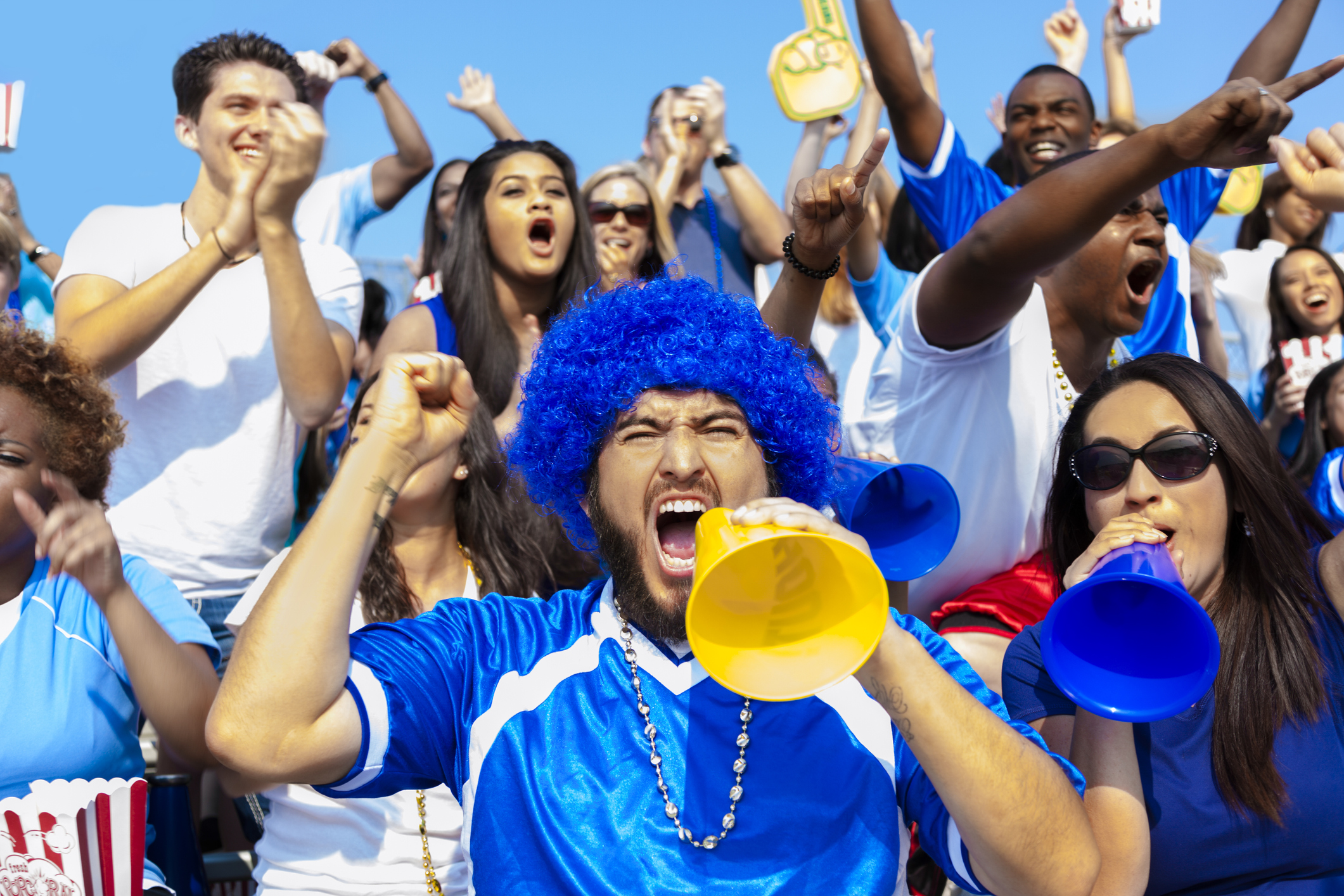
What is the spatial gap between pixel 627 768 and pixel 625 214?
3.32 m

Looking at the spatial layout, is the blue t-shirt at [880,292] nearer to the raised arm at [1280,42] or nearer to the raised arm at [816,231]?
the raised arm at [1280,42]

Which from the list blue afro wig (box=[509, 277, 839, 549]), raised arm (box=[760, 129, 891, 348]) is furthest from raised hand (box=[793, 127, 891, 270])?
blue afro wig (box=[509, 277, 839, 549])

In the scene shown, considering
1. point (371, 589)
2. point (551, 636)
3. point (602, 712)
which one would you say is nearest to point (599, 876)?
point (602, 712)

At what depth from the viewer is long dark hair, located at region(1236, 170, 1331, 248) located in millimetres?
6840

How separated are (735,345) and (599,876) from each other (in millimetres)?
1056

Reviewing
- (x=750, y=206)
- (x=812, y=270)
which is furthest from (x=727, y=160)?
(x=812, y=270)

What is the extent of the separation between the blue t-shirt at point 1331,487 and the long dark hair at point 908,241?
192 centimetres

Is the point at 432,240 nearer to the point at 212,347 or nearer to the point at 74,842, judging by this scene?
the point at 212,347

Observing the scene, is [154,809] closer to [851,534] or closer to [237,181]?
[237,181]

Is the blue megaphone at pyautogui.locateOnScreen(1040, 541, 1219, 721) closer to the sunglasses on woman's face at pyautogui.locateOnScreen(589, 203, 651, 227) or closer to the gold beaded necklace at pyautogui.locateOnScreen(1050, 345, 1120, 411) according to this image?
the gold beaded necklace at pyautogui.locateOnScreen(1050, 345, 1120, 411)

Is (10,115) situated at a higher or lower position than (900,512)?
higher

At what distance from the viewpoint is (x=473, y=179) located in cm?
444

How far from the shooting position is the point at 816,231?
3.09 m

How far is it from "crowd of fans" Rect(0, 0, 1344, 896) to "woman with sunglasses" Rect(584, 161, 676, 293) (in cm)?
32
